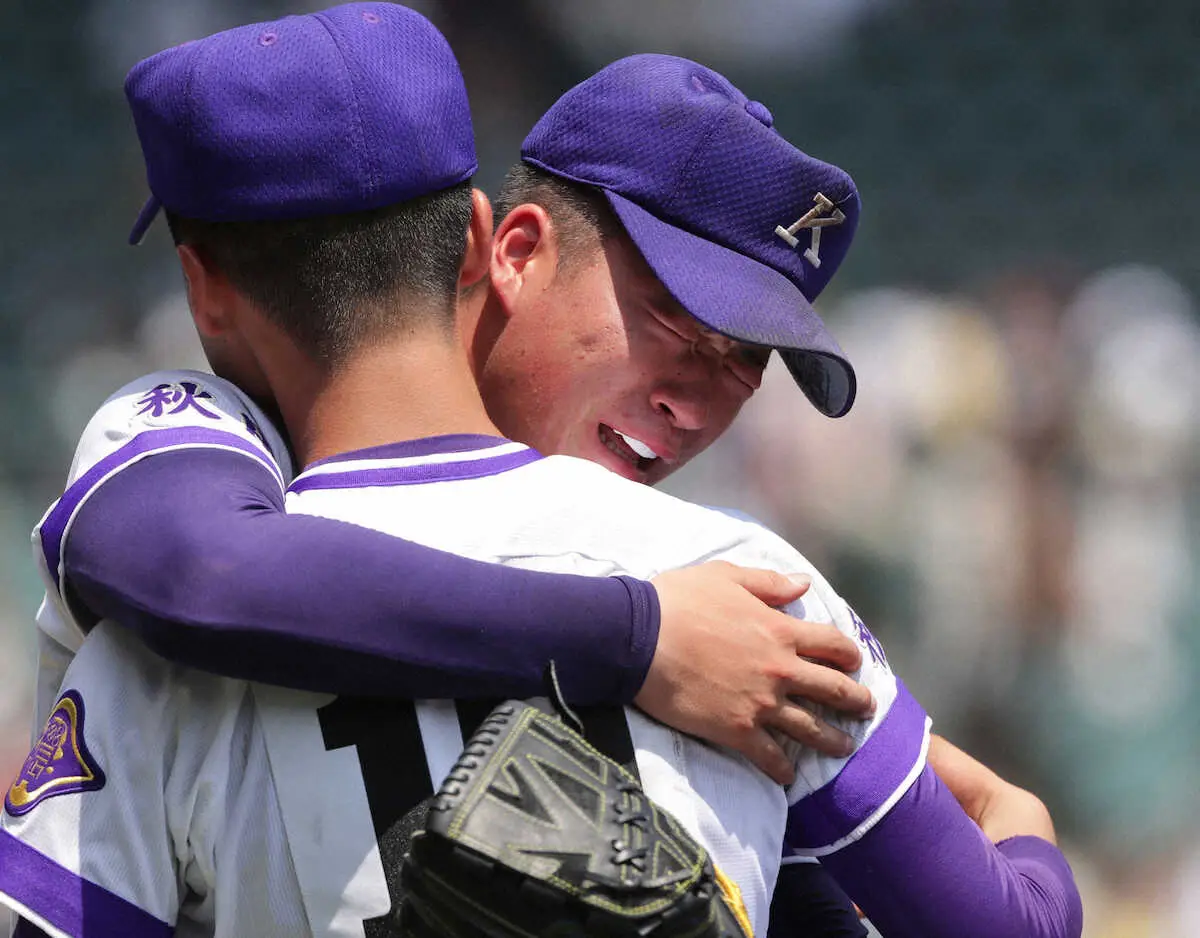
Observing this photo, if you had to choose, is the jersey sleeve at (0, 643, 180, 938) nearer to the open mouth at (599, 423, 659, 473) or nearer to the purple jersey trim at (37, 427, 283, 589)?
the purple jersey trim at (37, 427, 283, 589)

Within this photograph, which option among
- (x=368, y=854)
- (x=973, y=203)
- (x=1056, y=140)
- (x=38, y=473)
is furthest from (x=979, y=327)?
(x=368, y=854)

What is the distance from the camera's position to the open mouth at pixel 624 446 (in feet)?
4.25

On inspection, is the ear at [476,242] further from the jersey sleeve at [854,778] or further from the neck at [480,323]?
the jersey sleeve at [854,778]

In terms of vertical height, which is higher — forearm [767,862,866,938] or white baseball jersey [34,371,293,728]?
white baseball jersey [34,371,293,728]

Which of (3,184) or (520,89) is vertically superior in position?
(520,89)

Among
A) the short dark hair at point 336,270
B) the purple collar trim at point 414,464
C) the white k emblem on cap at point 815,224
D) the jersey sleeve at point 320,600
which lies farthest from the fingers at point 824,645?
the white k emblem on cap at point 815,224

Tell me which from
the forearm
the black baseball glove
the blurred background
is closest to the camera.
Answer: the black baseball glove

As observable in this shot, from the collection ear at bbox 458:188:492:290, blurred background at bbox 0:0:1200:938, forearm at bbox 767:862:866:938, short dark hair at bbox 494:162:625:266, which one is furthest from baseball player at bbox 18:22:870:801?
blurred background at bbox 0:0:1200:938

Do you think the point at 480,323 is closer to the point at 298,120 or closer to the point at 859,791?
the point at 298,120

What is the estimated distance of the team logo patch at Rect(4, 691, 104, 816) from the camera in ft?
2.81

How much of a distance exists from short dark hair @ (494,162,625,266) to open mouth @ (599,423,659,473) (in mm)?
168

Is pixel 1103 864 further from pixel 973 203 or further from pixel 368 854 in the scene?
pixel 368 854

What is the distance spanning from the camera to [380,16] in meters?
1.01

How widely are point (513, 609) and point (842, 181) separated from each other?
0.69 m
